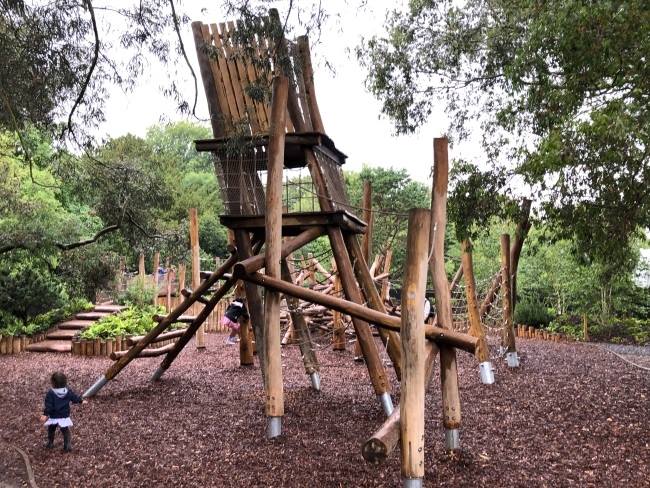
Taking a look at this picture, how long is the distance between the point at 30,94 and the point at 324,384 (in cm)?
516

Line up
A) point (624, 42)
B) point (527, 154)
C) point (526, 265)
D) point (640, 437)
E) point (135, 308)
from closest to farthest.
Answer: point (624, 42) < point (640, 437) < point (527, 154) < point (135, 308) < point (526, 265)

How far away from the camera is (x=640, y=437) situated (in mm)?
5781

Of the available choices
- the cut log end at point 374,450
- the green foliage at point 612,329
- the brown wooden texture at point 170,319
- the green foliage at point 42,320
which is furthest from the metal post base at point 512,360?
the green foliage at point 42,320

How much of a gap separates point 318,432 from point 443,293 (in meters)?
1.91

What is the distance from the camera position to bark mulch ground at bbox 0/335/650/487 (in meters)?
4.82

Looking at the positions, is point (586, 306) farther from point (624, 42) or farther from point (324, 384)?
point (624, 42)

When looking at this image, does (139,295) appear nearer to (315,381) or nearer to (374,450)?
(315,381)

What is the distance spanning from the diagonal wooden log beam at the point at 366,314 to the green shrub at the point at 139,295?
1286cm

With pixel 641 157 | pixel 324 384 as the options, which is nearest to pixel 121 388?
pixel 324 384

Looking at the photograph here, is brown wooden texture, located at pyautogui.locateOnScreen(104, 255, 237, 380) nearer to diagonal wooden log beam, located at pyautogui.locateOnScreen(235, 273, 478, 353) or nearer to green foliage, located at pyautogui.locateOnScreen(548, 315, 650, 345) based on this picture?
diagonal wooden log beam, located at pyautogui.locateOnScreen(235, 273, 478, 353)

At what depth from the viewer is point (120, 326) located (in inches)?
536

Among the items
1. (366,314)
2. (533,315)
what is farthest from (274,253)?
(533,315)

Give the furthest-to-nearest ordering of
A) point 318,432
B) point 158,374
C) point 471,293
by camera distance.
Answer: point 471,293 < point 158,374 < point 318,432

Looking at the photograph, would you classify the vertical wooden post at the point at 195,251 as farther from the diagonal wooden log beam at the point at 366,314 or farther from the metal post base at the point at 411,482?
the metal post base at the point at 411,482
